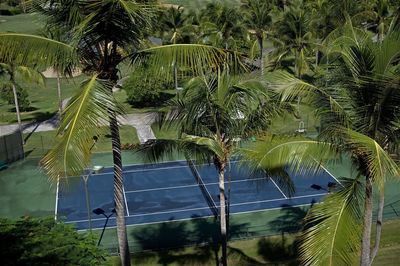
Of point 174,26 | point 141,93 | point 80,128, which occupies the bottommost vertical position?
point 141,93

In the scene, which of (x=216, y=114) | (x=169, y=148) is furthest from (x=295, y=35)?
(x=169, y=148)

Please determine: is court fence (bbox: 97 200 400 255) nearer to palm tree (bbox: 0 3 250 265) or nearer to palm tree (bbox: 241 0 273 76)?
palm tree (bbox: 0 3 250 265)

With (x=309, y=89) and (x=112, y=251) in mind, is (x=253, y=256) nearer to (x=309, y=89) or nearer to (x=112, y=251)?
(x=112, y=251)

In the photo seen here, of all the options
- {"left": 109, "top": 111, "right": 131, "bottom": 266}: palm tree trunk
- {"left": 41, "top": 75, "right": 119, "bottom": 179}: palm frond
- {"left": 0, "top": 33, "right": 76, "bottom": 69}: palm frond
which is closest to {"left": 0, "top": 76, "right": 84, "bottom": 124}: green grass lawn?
{"left": 109, "top": 111, "right": 131, "bottom": 266}: palm tree trunk

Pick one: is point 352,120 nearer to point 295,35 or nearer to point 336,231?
point 336,231

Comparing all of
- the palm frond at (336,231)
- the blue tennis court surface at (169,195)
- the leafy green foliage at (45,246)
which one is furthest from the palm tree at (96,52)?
the blue tennis court surface at (169,195)

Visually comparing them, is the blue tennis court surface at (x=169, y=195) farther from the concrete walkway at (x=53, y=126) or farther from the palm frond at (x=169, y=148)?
the palm frond at (x=169, y=148)
